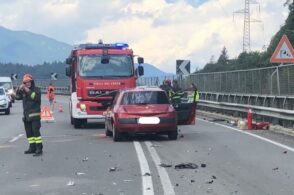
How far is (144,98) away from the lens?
726 inches

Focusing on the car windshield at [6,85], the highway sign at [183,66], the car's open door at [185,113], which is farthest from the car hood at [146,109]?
the car windshield at [6,85]

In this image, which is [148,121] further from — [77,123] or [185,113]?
[77,123]

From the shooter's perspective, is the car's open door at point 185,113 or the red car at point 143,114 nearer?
the red car at point 143,114

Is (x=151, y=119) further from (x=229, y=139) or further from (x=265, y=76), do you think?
(x=265, y=76)

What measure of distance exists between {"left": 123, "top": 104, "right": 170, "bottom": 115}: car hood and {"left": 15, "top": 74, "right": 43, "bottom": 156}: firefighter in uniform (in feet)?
11.3

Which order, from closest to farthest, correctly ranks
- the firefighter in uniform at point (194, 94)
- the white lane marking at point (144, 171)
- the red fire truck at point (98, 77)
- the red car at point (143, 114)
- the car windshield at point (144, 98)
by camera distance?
the white lane marking at point (144, 171) < the red car at point (143, 114) < the car windshield at point (144, 98) < the red fire truck at point (98, 77) < the firefighter in uniform at point (194, 94)

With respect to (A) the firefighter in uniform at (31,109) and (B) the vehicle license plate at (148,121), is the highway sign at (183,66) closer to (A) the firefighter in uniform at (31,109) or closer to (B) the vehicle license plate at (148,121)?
(B) the vehicle license plate at (148,121)

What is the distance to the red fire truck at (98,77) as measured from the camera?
23172 millimetres

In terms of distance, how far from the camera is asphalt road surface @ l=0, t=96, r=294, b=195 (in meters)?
10.1

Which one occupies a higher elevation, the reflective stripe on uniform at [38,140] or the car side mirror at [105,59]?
the car side mirror at [105,59]

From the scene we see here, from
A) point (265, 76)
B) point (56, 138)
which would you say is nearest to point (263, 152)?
point (56, 138)

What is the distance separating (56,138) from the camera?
20.0 meters

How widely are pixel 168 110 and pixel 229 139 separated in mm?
1862

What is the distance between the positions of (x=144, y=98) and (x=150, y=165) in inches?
228
